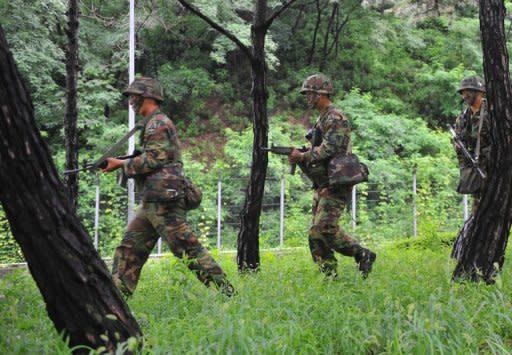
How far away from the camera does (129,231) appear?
547 centimetres

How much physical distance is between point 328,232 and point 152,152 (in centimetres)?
187

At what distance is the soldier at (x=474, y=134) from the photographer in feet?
22.4

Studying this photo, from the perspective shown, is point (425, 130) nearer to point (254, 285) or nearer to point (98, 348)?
point (254, 285)

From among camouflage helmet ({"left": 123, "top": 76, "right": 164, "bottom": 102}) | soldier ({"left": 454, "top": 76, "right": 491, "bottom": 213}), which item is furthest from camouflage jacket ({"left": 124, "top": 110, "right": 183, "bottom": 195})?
soldier ({"left": 454, "top": 76, "right": 491, "bottom": 213})

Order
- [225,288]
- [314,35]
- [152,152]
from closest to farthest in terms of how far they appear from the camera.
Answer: [225,288]
[152,152]
[314,35]

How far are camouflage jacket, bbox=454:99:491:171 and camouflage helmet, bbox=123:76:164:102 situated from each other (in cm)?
336

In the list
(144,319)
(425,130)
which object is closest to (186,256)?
(144,319)

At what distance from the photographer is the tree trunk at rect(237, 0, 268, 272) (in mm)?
7012

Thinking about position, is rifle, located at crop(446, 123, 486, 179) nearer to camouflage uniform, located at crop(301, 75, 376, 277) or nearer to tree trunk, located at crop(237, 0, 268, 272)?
camouflage uniform, located at crop(301, 75, 376, 277)

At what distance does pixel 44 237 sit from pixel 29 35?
19.5 metres

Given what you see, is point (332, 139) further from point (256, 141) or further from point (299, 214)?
point (299, 214)

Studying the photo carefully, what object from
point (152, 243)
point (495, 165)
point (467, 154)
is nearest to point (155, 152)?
point (152, 243)

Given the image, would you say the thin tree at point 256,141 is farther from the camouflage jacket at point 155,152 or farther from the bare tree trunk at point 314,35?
the bare tree trunk at point 314,35

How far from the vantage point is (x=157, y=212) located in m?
5.36
